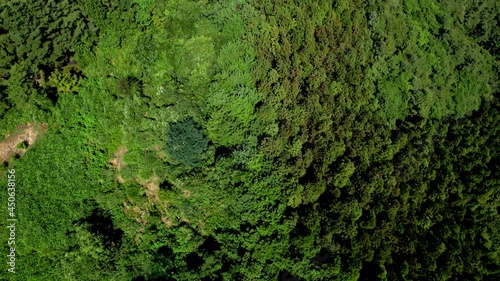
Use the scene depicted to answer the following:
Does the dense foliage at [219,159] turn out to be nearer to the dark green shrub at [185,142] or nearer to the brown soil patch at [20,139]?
the dark green shrub at [185,142]

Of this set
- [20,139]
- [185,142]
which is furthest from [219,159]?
[20,139]

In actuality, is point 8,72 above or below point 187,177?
above

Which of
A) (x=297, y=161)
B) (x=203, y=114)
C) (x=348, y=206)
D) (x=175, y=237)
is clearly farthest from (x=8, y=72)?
(x=348, y=206)

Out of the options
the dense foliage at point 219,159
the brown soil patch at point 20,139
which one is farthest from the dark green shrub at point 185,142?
the brown soil patch at point 20,139

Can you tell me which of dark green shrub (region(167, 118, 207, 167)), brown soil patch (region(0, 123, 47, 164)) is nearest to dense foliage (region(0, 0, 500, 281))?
dark green shrub (region(167, 118, 207, 167))

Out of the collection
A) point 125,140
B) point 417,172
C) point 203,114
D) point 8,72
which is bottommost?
point 417,172

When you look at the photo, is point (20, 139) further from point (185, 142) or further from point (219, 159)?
point (219, 159)

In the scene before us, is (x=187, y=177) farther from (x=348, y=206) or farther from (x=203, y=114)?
(x=348, y=206)
